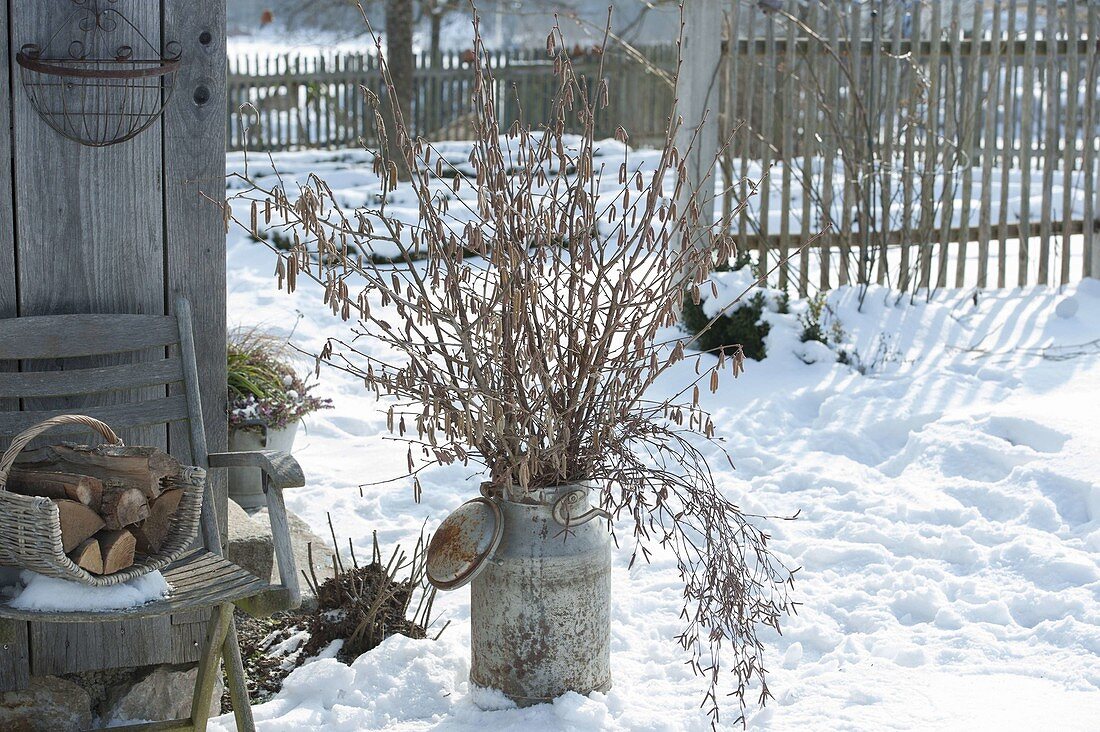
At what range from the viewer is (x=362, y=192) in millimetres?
10164

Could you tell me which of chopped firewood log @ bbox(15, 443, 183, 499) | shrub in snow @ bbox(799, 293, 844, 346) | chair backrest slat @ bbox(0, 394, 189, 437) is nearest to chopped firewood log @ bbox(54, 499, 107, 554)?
chopped firewood log @ bbox(15, 443, 183, 499)

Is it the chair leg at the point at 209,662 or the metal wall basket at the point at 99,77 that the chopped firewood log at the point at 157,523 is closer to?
the chair leg at the point at 209,662

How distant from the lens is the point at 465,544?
287 cm

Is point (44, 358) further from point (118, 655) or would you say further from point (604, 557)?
point (604, 557)

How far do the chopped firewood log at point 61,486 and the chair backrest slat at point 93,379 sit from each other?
1.32ft

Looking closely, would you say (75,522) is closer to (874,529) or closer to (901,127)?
(874,529)

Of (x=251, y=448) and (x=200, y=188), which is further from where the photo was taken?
(x=251, y=448)

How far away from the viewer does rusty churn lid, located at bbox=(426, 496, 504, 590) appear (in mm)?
2855

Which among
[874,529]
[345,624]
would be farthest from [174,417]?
[874,529]

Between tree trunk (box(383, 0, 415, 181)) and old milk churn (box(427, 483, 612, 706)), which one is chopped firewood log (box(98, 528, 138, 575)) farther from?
tree trunk (box(383, 0, 415, 181))

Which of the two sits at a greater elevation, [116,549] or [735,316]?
[735,316]

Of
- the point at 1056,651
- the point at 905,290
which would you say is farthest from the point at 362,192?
the point at 1056,651

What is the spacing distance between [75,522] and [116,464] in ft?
0.55

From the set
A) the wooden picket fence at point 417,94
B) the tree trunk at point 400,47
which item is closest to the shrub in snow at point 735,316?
the tree trunk at point 400,47
